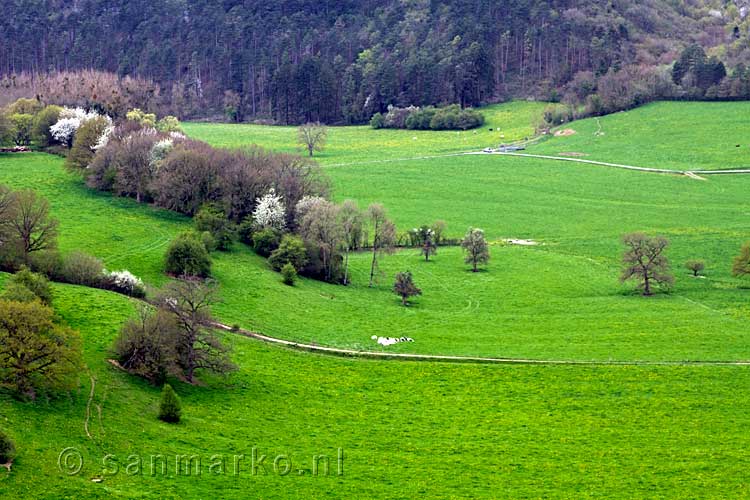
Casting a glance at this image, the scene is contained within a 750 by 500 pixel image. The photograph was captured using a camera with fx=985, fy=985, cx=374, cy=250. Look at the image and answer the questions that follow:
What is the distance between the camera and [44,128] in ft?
442

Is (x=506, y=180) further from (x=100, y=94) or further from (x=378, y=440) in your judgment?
(x=378, y=440)

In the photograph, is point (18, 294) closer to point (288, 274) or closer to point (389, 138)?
point (288, 274)

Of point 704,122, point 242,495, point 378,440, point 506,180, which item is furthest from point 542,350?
point 704,122

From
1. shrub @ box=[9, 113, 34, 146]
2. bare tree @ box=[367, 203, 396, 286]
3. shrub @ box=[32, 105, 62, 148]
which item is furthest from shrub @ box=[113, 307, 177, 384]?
shrub @ box=[9, 113, 34, 146]

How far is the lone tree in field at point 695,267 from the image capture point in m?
102

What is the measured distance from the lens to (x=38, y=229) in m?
79.1

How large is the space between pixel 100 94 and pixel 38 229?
288 ft

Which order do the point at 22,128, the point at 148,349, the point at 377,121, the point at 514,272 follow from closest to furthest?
the point at 148,349, the point at 514,272, the point at 22,128, the point at 377,121

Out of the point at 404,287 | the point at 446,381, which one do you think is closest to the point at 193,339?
the point at 446,381

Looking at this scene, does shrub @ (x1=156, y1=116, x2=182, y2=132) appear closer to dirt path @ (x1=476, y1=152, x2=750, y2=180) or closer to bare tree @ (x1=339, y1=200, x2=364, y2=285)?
bare tree @ (x1=339, y1=200, x2=364, y2=285)

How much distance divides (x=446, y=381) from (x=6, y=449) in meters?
33.7

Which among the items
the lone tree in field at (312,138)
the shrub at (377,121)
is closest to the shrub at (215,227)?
the lone tree in field at (312,138)

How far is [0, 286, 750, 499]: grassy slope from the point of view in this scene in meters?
48.2

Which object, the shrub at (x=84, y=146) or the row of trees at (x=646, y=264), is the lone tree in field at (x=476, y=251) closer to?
the row of trees at (x=646, y=264)
